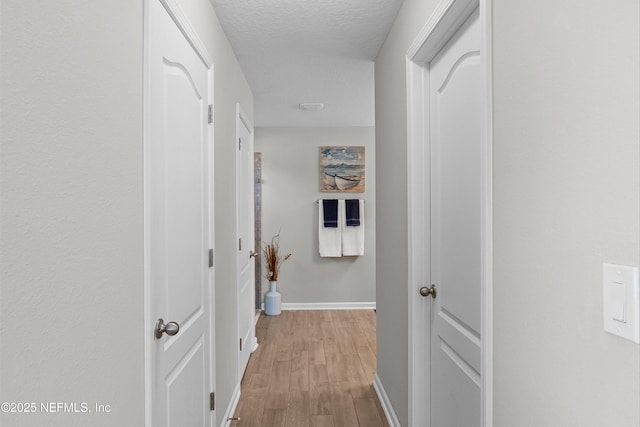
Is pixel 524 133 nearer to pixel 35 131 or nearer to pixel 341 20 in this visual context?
pixel 35 131

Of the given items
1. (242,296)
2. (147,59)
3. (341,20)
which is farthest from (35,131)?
(242,296)

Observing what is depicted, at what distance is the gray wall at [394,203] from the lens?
2.15 m

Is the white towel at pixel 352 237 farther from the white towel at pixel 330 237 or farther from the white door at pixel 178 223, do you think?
the white door at pixel 178 223

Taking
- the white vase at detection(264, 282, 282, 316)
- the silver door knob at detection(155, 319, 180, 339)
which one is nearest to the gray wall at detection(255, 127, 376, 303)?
the white vase at detection(264, 282, 282, 316)

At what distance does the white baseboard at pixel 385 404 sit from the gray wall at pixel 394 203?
5 cm

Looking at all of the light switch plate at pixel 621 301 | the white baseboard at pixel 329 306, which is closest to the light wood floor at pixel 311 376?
the white baseboard at pixel 329 306

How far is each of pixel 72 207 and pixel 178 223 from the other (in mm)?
758

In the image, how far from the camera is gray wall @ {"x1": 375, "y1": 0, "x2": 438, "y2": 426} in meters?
2.15

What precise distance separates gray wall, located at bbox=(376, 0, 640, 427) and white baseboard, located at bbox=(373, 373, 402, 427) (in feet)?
4.62

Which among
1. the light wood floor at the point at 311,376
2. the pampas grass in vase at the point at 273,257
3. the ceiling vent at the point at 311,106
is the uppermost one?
the ceiling vent at the point at 311,106

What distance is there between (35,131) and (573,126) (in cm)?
100

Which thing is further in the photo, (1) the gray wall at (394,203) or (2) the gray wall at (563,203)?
(1) the gray wall at (394,203)

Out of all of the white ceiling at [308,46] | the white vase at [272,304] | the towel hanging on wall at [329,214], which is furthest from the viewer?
the towel hanging on wall at [329,214]

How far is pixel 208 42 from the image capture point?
211cm
